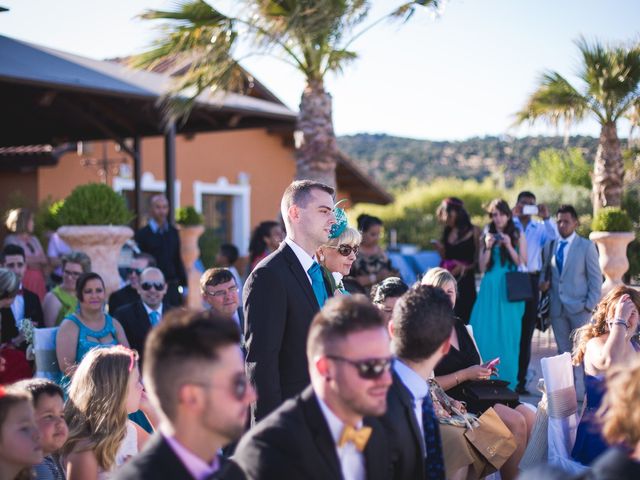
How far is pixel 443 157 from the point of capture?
207 ft

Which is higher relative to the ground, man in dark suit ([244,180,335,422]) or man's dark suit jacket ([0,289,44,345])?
man in dark suit ([244,180,335,422])

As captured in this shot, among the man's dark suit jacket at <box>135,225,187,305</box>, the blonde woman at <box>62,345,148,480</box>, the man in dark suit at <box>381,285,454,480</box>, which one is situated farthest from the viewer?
the man's dark suit jacket at <box>135,225,187,305</box>

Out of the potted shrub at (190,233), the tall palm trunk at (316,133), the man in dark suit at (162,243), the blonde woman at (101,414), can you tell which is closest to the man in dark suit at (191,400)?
the blonde woman at (101,414)

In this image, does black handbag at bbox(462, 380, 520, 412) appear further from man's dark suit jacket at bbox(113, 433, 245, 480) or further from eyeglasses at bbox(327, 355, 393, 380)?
man's dark suit jacket at bbox(113, 433, 245, 480)

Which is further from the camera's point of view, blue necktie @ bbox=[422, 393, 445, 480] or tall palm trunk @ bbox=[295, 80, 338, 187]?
tall palm trunk @ bbox=[295, 80, 338, 187]

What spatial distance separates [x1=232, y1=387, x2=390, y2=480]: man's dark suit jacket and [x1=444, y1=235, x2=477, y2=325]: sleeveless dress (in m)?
6.56

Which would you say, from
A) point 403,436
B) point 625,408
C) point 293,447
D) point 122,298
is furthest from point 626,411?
point 122,298

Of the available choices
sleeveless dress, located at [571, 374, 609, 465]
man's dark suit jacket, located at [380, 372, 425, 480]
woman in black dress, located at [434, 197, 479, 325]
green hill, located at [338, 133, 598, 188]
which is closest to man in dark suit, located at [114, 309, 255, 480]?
man's dark suit jacket, located at [380, 372, 425, 480]

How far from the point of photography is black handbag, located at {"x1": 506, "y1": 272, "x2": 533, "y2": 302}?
8.42 metres

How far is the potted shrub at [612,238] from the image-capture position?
33.2 ft

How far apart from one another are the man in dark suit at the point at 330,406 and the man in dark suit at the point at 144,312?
407cm

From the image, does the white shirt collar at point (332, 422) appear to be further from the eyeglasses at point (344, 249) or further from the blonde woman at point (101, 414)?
the eyeglasses at point (344, 249)

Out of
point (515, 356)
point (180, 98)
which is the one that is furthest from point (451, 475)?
point (180, 98)

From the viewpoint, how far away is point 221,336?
2.41 meters
